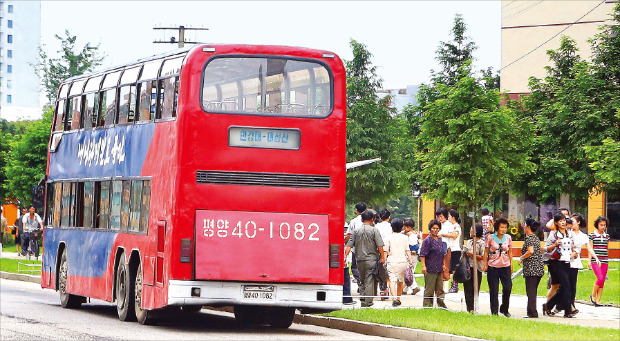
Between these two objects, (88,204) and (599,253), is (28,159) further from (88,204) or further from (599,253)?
(599,253)

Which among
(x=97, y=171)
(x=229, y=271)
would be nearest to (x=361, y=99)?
(x=97, y=171)

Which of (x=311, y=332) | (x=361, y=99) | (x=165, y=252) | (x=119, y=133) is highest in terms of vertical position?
(x=361, y=99)

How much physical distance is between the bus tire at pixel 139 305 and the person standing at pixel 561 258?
687 centimetres

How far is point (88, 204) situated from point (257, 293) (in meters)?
6.04

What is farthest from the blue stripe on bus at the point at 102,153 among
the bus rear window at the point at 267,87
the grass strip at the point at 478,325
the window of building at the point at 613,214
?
the window of building at the point at 613,214

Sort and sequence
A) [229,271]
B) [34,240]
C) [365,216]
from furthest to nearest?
[34,240]
[365,216]
[229,271]

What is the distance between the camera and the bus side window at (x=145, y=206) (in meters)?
19.1

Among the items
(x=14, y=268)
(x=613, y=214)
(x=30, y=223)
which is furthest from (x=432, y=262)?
(x=613, y=214)

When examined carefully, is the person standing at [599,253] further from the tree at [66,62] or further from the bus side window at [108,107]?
the tree at [66,62]

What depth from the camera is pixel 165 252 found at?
58.4 ft

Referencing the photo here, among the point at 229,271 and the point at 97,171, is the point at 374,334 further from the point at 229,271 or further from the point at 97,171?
the point at 97,171

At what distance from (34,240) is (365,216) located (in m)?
27.6

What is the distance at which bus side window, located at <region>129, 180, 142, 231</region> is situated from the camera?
64.5 feet

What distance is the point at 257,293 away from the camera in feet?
57.7
